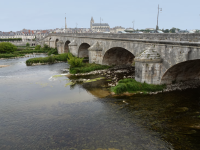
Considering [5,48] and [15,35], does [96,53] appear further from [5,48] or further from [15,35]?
[15,35]

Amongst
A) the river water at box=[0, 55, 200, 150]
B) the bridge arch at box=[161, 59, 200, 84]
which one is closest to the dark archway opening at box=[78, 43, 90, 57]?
the river water at box=[0, 55, 200, 150]

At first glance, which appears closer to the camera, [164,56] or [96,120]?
[96,120]

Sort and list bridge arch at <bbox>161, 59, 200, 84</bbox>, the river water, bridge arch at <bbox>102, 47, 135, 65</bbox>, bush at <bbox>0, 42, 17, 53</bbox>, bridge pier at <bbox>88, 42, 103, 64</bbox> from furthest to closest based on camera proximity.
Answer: bush at <bbox>0, 42, 17, 53</bbox> → bridge pier at <bbox>88, 42, 103, 64</bbox> → bridge arch at <bbox>102, 47, 135, 65</bbox> → bridge arch at <bbox>161, 59, 200, 84</bbox> → the river water

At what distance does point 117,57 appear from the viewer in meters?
32.0

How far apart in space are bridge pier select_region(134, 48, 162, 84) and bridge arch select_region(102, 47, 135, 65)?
1160 cm

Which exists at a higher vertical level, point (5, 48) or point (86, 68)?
point (5, 48)

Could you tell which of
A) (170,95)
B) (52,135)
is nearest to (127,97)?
(170,95)

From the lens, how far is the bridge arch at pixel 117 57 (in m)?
30.6

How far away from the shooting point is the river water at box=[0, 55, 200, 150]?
10.8 metres

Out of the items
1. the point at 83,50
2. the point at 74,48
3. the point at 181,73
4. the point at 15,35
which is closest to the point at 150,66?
the point at 181,73

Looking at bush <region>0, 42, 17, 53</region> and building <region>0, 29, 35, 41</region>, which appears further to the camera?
building <region>0, 29, 35, 41</region>

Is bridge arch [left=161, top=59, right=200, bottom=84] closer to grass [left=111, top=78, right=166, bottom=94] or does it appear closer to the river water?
grass [left=111, top=78, right=166, bottom=94]

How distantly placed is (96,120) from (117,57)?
776 inches

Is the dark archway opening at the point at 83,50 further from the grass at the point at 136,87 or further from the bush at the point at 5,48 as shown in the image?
the grass at the point at 136,87
